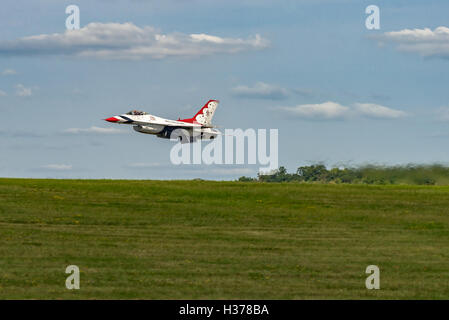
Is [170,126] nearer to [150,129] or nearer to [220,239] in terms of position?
[150,129]

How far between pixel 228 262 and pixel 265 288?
3.77 metres

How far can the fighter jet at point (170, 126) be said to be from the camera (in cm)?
5638

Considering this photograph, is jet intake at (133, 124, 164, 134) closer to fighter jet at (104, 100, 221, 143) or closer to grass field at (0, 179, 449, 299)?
fighter jet at (104, 100, 221, 143)

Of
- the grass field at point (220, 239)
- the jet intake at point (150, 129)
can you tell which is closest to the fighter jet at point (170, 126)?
the jet intake at point (150, 129)

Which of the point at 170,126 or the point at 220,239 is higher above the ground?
the point at 170,126

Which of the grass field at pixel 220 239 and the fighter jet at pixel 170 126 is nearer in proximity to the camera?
the grass field at pixel 220 239

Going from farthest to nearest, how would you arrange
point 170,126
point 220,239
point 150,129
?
point 170,126
point 150,129
point 220,239

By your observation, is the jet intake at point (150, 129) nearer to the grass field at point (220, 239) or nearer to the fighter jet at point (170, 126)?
the fighter jet at point (170, 126)

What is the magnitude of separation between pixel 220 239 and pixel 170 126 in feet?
105

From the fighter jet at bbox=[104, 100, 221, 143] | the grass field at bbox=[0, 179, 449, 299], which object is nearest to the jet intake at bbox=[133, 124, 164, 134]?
the fighter jet at bbox=[104, 100, 221, 143]

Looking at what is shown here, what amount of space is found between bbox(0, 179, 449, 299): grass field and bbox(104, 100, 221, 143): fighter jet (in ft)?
44.3

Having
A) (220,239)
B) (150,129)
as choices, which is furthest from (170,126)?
(220,239)

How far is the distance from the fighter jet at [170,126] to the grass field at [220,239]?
532 inches

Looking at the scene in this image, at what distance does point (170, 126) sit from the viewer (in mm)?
58656
